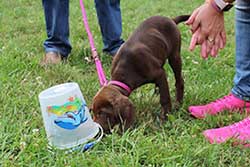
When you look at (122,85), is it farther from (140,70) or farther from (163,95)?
(163,95)

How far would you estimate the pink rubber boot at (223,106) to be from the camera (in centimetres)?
285

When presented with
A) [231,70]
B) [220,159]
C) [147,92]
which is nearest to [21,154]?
[220,159]

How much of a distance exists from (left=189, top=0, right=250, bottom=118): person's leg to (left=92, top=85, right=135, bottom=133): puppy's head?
51 cm

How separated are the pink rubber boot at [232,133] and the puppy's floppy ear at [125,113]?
39 cm

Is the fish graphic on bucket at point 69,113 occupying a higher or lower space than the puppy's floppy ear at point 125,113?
higher

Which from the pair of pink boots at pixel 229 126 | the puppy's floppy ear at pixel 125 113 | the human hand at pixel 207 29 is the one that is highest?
the human hand at pixel 207 29

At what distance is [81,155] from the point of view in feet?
7.11

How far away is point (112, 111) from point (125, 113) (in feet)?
0.23

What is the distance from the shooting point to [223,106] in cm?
288

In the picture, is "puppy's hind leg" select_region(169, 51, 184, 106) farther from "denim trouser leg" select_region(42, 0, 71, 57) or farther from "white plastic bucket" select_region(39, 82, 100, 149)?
"denim trouser leg" select_region(42, 0, 71, 57)

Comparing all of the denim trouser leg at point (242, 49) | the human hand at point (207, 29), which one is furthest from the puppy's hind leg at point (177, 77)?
the human hand at point (207, 29)

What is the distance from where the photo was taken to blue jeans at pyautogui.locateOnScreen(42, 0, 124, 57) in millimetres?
3887

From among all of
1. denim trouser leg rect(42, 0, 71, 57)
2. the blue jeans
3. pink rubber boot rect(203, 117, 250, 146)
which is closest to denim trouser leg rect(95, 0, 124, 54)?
the blue jeans

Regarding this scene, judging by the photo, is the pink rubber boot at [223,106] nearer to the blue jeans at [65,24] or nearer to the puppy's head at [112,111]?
the puppy's head at [112,111]
